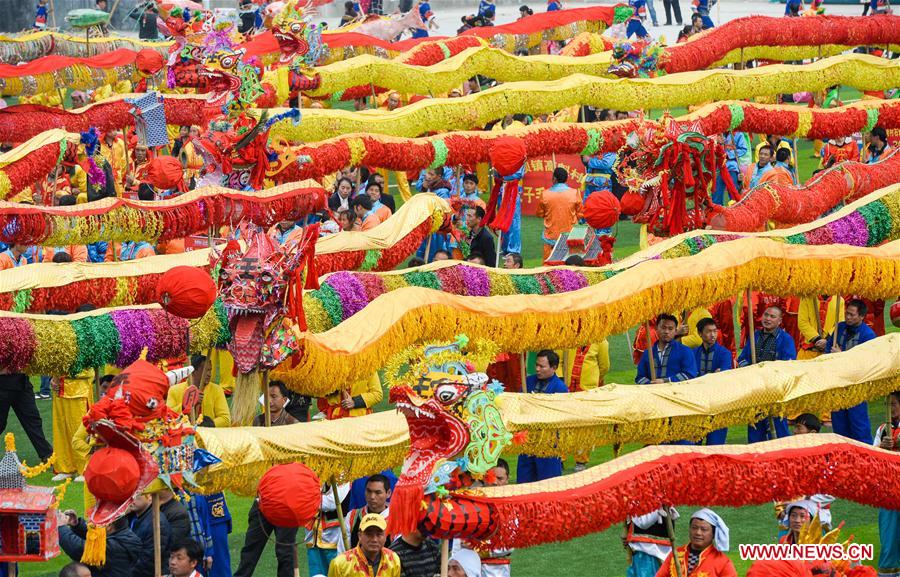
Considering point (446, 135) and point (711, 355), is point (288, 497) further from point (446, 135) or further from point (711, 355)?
point (446, 135)

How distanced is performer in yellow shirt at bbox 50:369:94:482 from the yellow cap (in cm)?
468

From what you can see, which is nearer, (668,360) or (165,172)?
(668,360)

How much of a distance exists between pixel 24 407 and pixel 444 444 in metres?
6.61

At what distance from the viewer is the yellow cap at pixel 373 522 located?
428 inches

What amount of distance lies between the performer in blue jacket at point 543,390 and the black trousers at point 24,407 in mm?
A: 4246

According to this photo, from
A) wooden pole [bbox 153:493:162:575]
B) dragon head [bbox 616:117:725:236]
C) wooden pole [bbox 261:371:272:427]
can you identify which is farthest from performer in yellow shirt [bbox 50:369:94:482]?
dragon head [bbox 616:117:725:236]

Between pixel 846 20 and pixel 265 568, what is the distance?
61.3ft

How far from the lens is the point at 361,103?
94.0 feet

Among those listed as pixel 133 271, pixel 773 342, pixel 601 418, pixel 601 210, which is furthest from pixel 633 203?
pixel 601 418

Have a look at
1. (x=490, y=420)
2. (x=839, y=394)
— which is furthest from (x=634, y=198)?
(x=490, y=420)

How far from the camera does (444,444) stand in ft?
32.8

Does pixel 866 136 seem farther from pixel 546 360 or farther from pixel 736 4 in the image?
pixel 736 4

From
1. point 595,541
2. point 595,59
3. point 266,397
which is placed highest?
point 266,397

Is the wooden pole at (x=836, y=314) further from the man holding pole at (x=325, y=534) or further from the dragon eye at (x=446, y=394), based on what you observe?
the dragon eye at (x=446, y=394)
